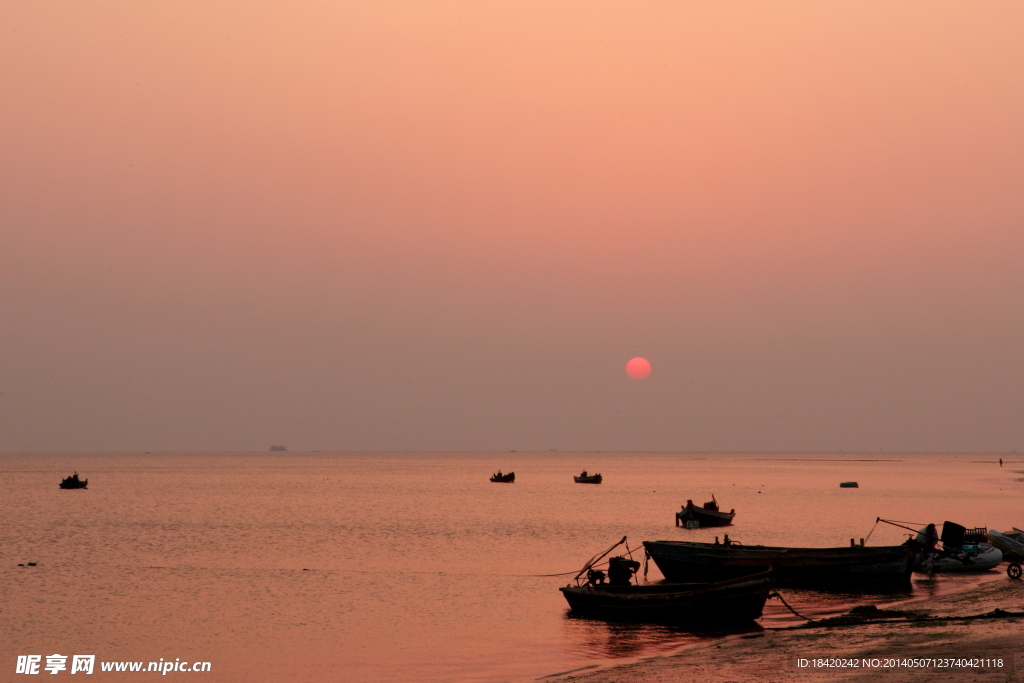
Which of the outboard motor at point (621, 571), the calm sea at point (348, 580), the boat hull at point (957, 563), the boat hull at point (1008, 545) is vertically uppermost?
the outboard motor at point (621, 571)

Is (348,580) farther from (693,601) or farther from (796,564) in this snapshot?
(796,564)

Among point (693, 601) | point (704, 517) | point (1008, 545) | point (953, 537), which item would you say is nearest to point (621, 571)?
point (693, 601)

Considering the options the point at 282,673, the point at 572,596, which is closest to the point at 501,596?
the point at 572,596

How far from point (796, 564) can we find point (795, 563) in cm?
6

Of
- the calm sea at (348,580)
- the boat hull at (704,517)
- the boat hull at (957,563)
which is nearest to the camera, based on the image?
the calm sea at (348,580)

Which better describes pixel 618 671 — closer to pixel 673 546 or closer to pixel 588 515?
pixel 673 546

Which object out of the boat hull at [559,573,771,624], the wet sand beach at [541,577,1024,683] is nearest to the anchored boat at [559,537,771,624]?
the boat hull at [559,573,771,624]

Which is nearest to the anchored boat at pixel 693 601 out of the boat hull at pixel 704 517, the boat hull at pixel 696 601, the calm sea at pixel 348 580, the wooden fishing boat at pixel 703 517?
the boat hull at pixel 696 601

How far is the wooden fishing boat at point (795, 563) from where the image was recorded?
38.2m

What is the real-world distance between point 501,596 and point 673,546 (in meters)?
7.51

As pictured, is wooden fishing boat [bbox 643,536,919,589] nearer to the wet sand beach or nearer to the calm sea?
the calm sea

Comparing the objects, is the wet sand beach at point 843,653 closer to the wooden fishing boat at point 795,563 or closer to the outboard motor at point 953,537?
the wooden fishing boat at point 795,563

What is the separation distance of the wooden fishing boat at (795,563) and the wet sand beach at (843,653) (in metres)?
9.13

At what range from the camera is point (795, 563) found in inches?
1553
